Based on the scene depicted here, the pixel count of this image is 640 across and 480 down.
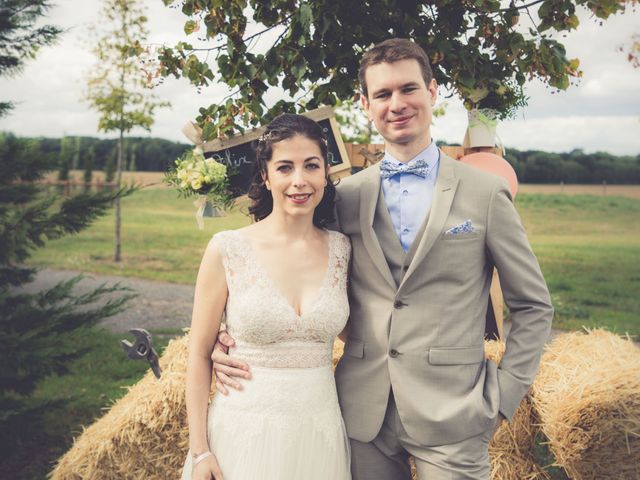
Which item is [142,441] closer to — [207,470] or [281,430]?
[207,470]

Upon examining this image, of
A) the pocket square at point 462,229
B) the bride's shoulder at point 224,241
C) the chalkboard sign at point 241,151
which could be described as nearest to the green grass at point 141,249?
the chalkboard sign at point 241,151

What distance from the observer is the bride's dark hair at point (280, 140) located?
261cm

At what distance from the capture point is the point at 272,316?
2.48 meters

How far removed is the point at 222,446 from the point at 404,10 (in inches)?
97.6

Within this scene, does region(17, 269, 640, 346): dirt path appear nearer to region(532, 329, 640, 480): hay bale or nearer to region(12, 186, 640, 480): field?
region(12, 186, 640, 480): field

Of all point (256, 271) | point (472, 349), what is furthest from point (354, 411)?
point (256, 271)

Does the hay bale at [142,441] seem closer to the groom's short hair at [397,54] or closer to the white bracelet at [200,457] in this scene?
the white bracelet at [200,457]

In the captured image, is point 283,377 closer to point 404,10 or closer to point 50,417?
point 404,10

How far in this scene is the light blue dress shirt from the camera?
8.20ft

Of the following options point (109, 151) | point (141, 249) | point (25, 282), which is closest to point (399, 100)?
point (25, 282)

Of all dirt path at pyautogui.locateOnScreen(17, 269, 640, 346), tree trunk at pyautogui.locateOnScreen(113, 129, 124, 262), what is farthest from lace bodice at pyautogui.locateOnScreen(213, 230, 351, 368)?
tree trunk at pyautogui.locateOnScreen(113, 129, 124, 262)

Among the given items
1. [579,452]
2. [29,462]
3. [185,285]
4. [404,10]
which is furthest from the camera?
[185,285]

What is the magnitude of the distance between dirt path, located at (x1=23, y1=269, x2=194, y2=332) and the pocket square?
6150 mm

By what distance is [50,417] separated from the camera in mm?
6203
